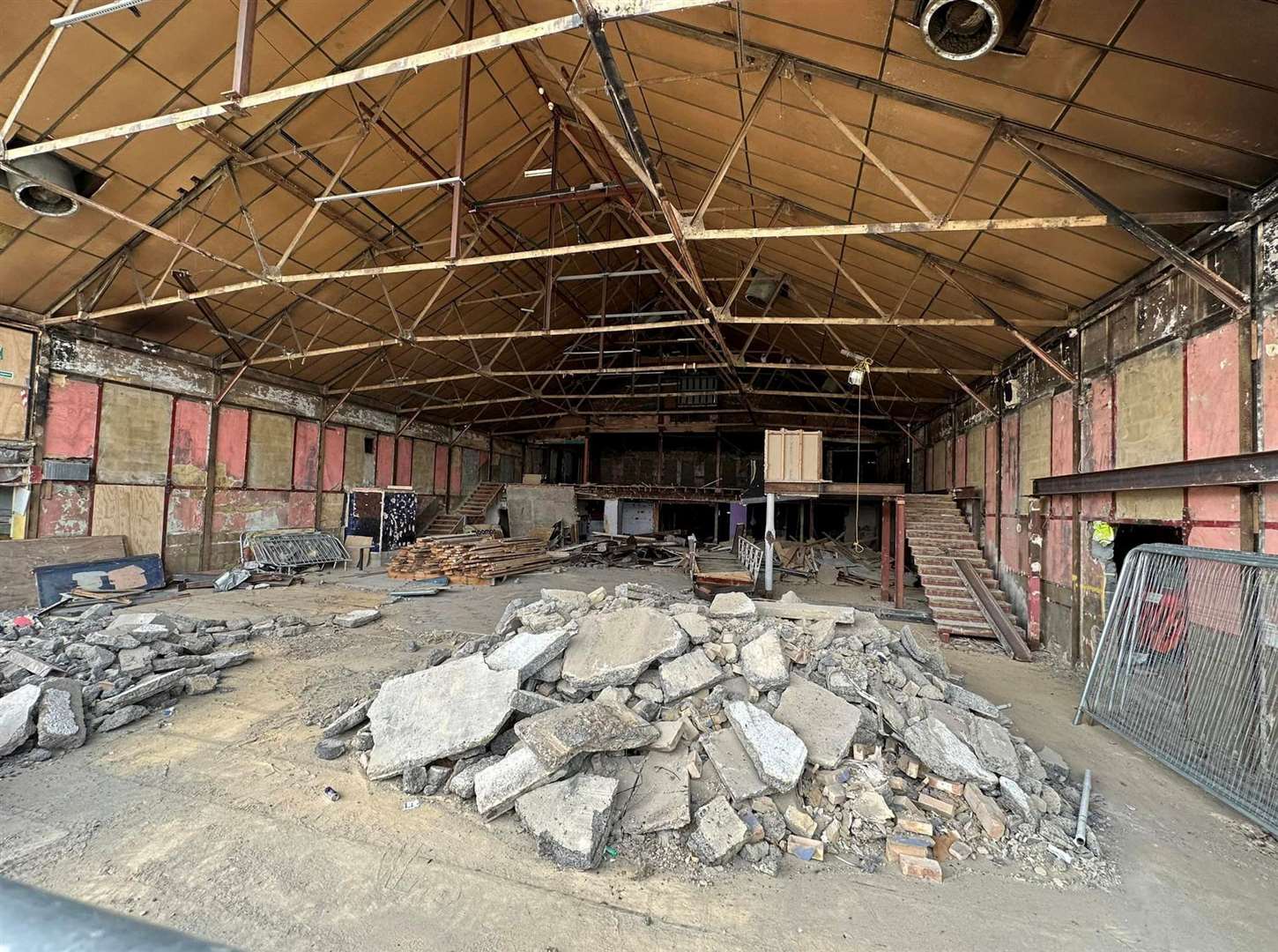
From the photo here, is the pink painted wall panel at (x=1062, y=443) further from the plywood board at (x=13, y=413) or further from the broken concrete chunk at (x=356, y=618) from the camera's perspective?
the plywood board at (x=13, y=413)

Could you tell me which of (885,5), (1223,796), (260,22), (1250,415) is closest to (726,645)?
(1223,796)

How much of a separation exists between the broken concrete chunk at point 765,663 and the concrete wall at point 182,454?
13045 millimetres

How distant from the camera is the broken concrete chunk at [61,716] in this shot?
186 inches

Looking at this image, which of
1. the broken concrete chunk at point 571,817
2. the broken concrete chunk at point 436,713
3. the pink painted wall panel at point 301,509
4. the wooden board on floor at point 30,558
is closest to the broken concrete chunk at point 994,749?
the broken concrete chunk at point 571,817

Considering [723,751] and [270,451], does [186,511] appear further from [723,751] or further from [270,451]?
[723,751]

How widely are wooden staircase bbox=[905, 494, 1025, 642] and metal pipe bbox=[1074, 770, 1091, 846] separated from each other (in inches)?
203

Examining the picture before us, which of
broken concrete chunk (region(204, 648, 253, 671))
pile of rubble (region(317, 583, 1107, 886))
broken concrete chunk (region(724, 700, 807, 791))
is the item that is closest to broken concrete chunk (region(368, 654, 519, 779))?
pile of rubble (region(317, 583, 1107, 886))

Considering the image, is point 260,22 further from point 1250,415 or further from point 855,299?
point 1250,415

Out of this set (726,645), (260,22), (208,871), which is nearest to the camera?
(208,871)

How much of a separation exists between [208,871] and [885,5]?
8039 millimetres

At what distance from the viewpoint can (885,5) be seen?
4594mm

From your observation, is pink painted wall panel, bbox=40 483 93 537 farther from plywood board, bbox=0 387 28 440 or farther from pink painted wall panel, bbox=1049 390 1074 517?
pink painted wall panel, bbox=1049 390 1074 517

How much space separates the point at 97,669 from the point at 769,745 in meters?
7.00

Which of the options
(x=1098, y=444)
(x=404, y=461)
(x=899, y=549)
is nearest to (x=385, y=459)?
(x=404, y=461)
